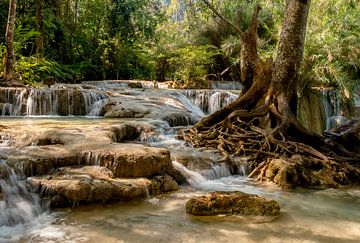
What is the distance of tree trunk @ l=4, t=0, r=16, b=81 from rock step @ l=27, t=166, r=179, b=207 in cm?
852

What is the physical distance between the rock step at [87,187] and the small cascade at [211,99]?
30.6ft

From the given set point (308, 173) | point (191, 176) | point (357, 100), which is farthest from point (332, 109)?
point (191, 176)

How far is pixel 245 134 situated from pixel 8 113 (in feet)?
23.7

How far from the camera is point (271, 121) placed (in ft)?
28.2

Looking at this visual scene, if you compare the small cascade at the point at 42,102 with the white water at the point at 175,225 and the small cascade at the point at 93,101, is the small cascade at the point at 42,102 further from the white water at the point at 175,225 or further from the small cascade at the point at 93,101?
the white water at the point at 175,225

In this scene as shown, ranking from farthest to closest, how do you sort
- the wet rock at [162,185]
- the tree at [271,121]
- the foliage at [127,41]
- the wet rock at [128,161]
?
1. the foliage at [127,41]
2. the tree at [271,121]
3. the wet rock at [128,161]
4. the wet rock at [162,185]

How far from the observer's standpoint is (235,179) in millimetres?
7168

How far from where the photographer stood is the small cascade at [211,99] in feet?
49.3

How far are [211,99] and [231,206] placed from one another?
33.8ft

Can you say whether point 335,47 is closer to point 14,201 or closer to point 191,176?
point 191,176

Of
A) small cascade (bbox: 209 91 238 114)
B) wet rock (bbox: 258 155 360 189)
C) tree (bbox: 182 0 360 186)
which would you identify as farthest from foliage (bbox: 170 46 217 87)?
wet rock (bbox: 258 155 360 189)

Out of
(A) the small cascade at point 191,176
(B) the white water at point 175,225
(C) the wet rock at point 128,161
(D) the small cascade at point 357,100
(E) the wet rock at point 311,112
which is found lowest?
(B) the white water at point 175,225

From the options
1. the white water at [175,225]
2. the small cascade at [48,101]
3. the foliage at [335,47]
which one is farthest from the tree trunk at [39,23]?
the white water at [175,225]

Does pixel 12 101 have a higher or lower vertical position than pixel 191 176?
higher
